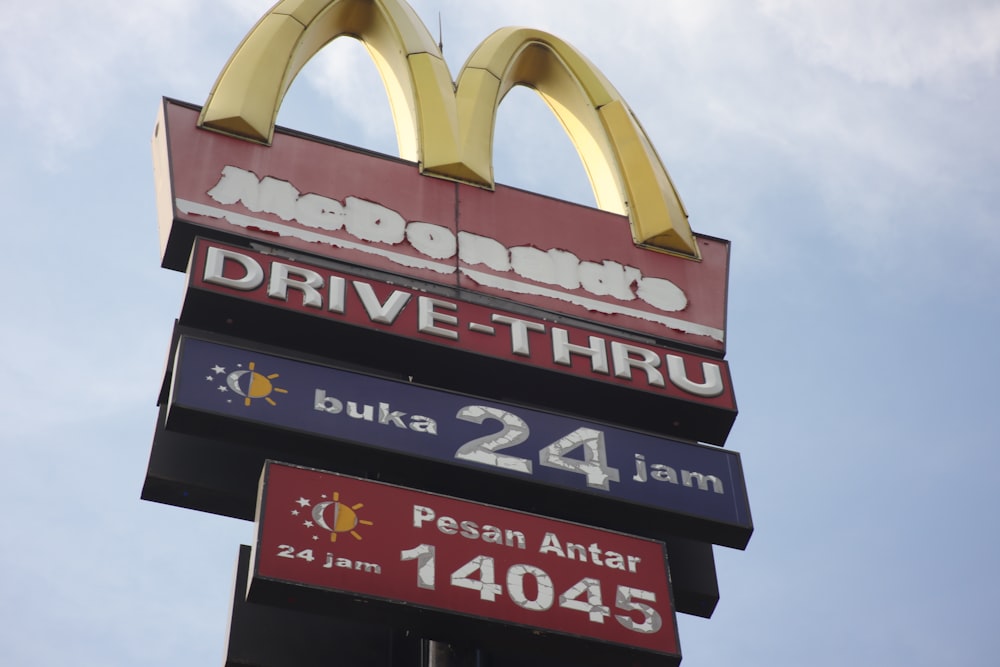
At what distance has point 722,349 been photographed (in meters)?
14.9

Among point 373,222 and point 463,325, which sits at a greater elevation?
point 373,222

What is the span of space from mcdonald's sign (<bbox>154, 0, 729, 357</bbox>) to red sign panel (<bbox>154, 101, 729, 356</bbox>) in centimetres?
2

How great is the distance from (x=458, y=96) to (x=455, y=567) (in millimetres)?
6194

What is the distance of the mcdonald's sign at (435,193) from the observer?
1402cm

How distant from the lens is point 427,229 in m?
14.5

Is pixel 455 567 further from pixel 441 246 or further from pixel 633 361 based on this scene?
pixel 441 246

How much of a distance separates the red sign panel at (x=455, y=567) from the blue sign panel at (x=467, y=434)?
485 mm

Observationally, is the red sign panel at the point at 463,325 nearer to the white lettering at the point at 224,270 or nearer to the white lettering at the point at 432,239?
the white lettering at the point at 224,270

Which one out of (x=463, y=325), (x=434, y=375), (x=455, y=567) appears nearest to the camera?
(x=455, y=567)

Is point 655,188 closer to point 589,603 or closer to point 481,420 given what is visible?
point 481,420

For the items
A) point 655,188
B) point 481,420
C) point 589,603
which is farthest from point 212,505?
point 655,188

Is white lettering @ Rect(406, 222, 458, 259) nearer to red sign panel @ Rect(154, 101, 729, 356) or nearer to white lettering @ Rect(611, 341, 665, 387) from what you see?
red sign panel @ Rect(154, 101, 729, 356)

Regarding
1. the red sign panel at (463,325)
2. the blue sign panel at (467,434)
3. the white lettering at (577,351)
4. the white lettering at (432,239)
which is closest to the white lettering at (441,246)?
the white lettering at (432,239)

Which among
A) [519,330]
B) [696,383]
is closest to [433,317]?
[519,330]
